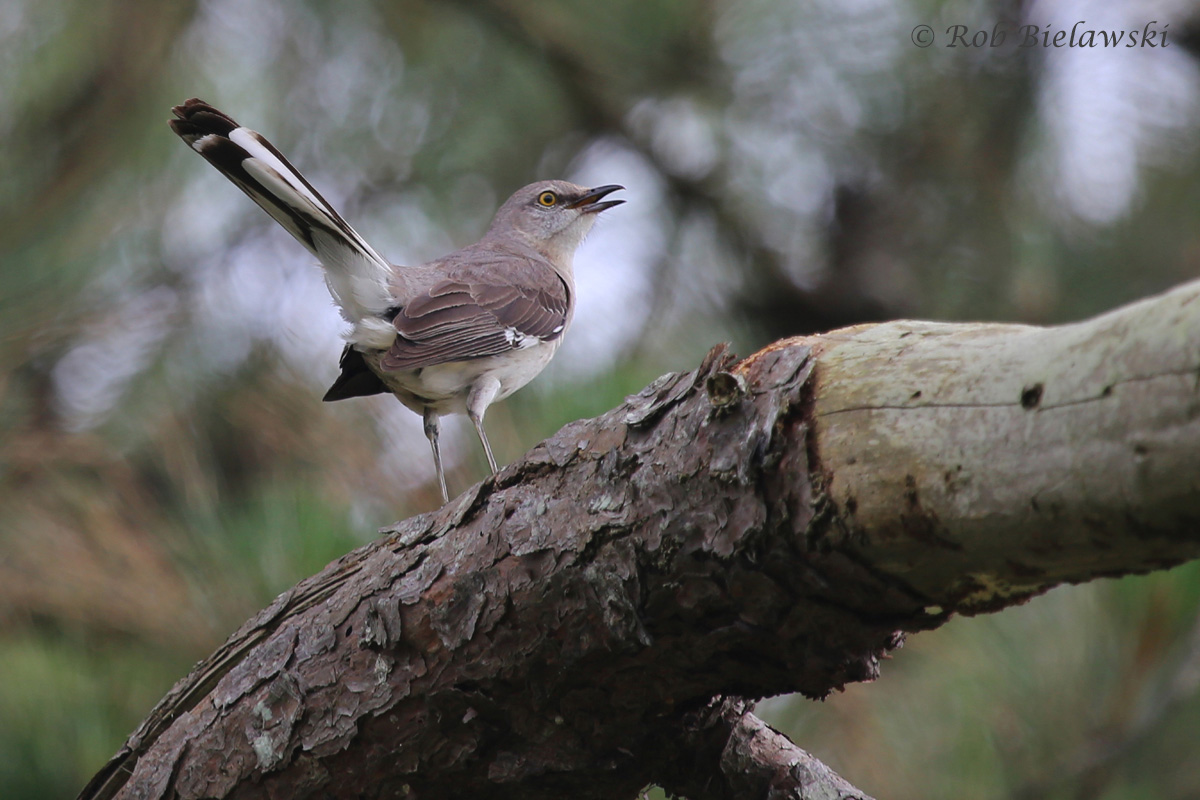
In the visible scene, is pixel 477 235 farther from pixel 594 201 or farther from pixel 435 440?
pixel 435 440

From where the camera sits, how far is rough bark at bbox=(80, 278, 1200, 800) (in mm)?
1232

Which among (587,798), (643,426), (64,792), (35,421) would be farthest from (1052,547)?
(35,421)

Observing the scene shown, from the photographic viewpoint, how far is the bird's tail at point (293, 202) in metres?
3.03

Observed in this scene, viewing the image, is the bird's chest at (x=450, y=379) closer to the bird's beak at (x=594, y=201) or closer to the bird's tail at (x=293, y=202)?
the bird's tail at (x=293, y=202)

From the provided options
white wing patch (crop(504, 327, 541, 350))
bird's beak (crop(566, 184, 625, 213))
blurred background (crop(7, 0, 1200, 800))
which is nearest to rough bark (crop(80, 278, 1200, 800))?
blurred background (crop(7, 0, 1200, 800))

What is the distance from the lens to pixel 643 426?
1.79 m

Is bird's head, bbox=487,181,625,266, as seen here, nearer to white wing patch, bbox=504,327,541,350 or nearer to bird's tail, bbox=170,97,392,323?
white wing patch, bbox=504,327,541,350

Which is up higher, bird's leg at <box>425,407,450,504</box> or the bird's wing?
the bird's wing

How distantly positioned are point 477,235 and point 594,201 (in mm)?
961

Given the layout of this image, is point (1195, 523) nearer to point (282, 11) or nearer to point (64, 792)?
point (64, 792)

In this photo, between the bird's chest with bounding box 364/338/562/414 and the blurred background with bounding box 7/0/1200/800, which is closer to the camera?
the blurred background with bounding box 7/0/1200/800

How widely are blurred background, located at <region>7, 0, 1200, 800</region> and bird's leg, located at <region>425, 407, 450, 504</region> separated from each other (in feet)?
0.19

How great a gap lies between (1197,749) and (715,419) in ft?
7.28

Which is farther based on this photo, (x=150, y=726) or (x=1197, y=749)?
(x=1197, y=749)
